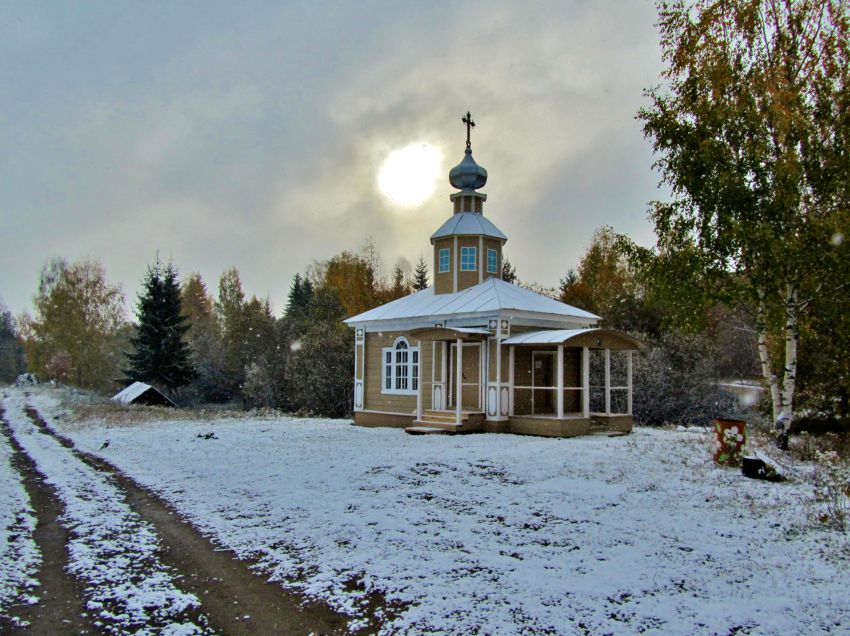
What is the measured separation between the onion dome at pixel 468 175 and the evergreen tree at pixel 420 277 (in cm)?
2212

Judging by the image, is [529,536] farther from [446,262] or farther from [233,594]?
[446,262]

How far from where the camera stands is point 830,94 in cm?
1346

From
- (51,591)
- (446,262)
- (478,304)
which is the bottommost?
(51,591)

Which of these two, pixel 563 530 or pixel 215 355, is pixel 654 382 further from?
pixel 215 355

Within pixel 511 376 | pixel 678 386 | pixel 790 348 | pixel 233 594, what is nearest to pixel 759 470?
pixel 790 348

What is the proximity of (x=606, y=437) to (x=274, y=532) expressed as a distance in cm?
1062

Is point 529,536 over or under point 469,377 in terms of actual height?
under

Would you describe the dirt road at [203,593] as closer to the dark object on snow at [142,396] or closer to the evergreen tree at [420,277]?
the dark object on snow at [142,396]

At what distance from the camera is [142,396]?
30703mm

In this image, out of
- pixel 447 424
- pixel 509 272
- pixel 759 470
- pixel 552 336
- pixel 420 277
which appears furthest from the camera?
pixel 420 277

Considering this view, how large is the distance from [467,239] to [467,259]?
0.63m

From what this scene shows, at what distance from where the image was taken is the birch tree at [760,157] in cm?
→ 1288

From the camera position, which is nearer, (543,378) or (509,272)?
(543,378)

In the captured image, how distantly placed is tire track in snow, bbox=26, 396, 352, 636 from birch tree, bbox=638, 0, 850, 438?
36.0 ft
